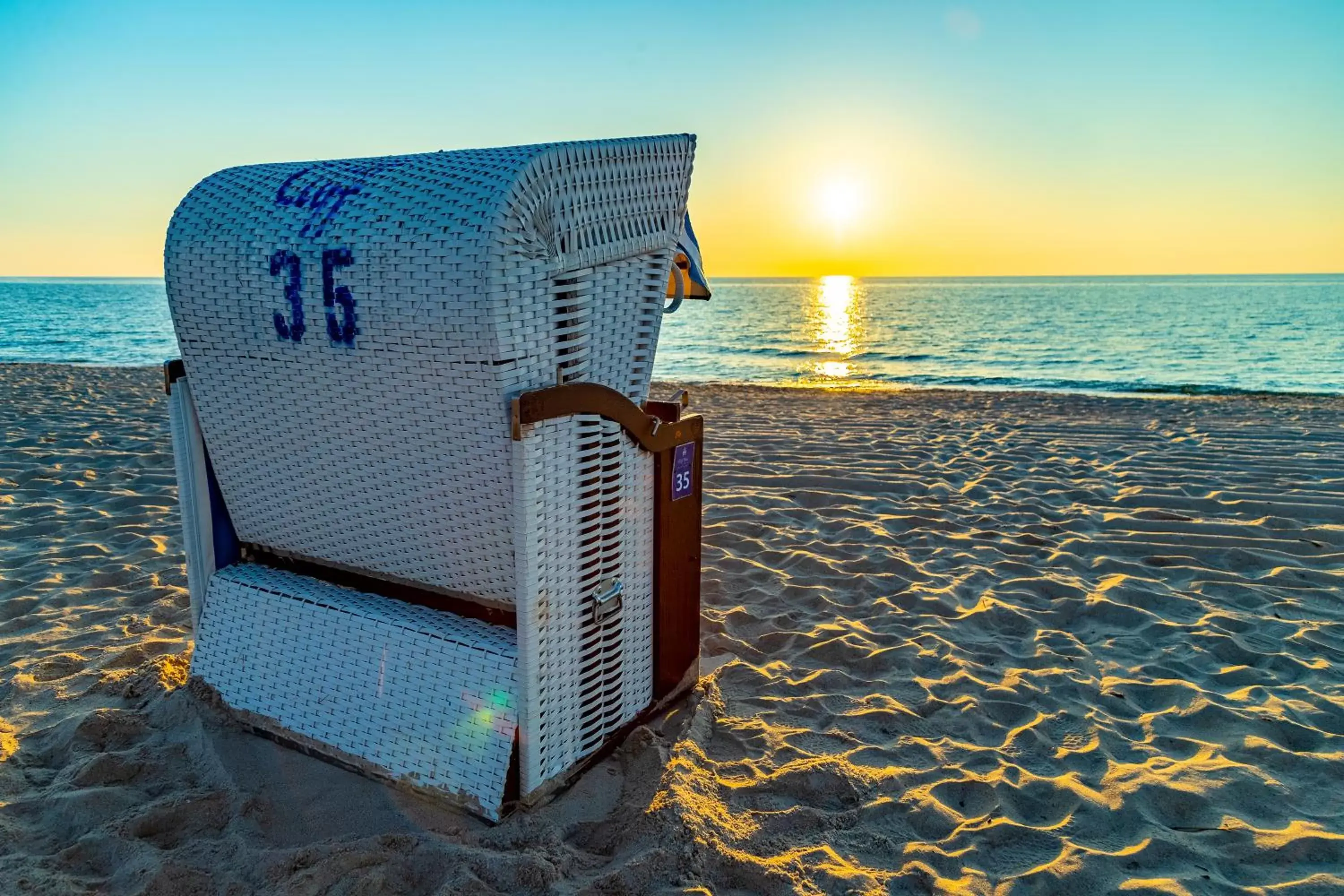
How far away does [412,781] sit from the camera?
2.21 m

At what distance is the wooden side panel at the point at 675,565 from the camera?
8.36ft

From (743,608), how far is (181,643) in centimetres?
232

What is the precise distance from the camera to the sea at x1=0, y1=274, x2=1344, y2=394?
18312mm

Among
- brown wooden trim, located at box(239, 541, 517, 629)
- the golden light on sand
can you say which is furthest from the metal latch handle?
the golden light on sand

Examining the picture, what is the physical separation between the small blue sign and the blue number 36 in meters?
1.01

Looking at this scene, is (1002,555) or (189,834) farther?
(1002,555)

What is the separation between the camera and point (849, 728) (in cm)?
273

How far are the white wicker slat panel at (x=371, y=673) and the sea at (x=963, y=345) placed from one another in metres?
13.6

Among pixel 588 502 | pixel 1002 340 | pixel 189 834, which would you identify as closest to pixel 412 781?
pixel 189 834

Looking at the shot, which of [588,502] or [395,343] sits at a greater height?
[395,343]

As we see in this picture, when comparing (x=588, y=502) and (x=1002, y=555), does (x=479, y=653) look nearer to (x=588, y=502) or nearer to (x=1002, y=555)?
(x=588, y=502)

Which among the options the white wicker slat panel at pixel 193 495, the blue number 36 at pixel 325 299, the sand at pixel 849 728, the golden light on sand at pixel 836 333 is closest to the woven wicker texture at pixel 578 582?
the sand at pixel 849 728

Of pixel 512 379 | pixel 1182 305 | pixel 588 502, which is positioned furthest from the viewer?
pixel 1182 305

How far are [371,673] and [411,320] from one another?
1.04m
